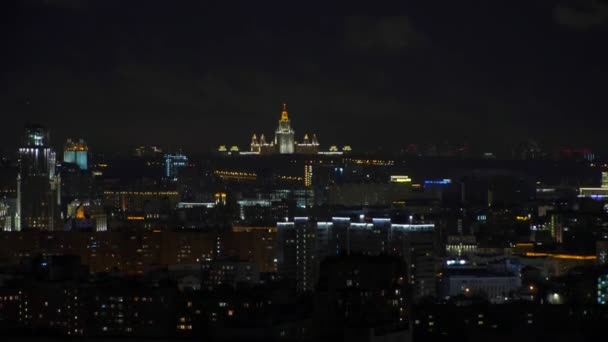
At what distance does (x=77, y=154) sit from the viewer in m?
44.1

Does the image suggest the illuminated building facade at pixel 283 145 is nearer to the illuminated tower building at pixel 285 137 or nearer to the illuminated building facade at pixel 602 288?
the illuminated tower building at pixel 285 137

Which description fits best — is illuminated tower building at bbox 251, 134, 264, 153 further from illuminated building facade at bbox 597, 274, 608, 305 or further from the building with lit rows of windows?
illuminated building facade at bbox 597, 274, 608, 305

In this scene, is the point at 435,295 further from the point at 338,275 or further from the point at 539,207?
the point at 539,207

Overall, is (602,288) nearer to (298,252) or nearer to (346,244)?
(346,244)

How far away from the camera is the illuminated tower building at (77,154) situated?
42.9 metres

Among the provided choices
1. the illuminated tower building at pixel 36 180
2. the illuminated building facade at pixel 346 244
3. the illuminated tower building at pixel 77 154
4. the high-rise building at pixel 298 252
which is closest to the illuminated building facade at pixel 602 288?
the illuminated building facade at pixel 346 244

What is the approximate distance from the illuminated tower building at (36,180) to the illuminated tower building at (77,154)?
9.36 metres

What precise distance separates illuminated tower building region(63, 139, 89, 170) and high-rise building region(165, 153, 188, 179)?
2874 millimetres

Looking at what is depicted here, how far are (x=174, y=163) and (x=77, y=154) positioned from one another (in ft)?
13.9

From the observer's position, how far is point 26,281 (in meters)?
18.3

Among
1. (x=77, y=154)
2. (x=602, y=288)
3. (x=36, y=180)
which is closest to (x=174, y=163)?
(x=77, y=154)

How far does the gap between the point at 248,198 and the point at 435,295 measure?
1771 cm

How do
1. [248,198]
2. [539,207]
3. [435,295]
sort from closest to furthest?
[435,295]
[539,207]
[248,198]

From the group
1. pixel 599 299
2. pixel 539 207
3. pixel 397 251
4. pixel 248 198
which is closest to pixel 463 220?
pixel 539 207
